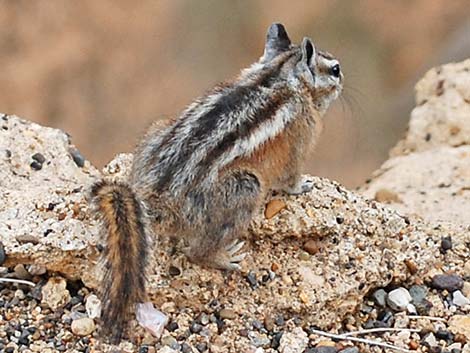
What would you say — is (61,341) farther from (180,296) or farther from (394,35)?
(394,35)

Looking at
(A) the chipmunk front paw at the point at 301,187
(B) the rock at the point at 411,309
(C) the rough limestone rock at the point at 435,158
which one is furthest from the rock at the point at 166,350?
(C) the rough limestone rock at the point at 435,158

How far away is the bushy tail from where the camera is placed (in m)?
2.45

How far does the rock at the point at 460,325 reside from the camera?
2840 mm

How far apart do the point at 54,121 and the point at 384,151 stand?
2690 mm

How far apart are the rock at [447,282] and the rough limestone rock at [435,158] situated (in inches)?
23.7

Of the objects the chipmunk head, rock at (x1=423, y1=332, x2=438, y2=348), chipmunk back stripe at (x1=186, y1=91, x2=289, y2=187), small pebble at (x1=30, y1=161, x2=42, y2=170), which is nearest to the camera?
chipmunk back stripe at (x1=186, y1=91, x2=289, y2=187)

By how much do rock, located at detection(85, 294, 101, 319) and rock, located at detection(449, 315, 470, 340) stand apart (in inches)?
44.6

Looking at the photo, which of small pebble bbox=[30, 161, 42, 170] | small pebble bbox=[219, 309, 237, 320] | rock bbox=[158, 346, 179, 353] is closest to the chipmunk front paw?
small pebble bbox=[219, 309, 237, 320]

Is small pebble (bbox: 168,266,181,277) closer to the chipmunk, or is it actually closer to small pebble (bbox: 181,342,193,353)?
the chipmunk

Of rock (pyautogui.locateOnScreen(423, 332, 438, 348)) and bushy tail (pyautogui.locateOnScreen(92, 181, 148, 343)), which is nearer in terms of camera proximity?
bushy tail (pyautogui.locateOnScreen(92, 181, 148, 343))

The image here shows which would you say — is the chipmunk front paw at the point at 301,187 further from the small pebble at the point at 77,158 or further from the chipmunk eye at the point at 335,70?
the small pebble at the point at 77,158

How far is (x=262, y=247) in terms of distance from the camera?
290cm

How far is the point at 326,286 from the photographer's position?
2.83 metres

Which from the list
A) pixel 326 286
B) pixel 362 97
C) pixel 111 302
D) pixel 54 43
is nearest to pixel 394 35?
pixel 362 97
